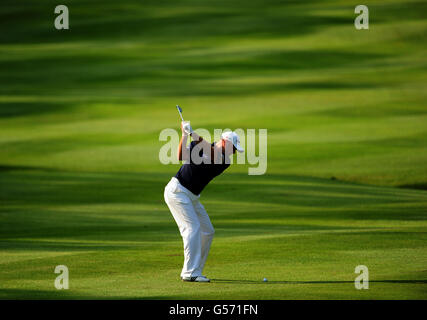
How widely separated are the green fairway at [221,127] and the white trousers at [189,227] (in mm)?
370

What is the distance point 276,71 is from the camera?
161 feet

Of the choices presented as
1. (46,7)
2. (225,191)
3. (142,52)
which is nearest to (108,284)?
(225,191)

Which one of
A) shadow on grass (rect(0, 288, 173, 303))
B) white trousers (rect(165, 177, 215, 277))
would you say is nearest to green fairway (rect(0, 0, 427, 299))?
shadow on grass (rect(0, 288, 173, 303))

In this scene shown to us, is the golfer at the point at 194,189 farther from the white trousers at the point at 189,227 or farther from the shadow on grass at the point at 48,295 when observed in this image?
the shadow on grass at the point at 48,295

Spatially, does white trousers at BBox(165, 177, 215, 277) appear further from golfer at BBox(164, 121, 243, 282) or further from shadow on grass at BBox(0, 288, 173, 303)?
shadow on grass at BBox(0, 288, 173, 303)

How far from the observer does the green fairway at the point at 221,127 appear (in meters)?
12.8

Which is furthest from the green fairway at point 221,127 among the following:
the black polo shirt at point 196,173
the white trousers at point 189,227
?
the black polo shirt at point 196,173

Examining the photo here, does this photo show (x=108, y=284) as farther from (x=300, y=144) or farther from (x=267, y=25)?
(x=267, y=25)

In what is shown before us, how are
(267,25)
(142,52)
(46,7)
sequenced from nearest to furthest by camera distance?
(142,52) < (267,25) < (46,7)

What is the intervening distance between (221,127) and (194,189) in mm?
23330

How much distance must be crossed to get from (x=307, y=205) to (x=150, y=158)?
430 inches
